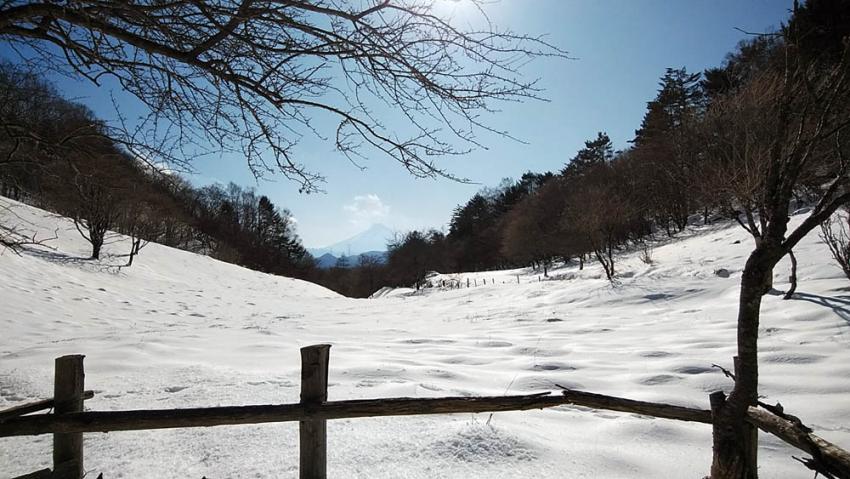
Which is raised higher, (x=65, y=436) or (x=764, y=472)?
(x=65, y=436)

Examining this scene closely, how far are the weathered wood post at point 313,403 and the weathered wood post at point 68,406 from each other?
1333 millimetres

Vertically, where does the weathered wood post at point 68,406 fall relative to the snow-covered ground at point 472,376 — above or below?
above

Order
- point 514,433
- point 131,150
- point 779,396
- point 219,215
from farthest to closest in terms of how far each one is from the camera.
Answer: point 219,215
point 779,396
point 131,150
point 514,433

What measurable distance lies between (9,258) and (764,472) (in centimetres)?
1792

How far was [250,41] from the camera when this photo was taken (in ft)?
8.20

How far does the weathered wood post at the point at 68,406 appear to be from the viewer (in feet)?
7.36

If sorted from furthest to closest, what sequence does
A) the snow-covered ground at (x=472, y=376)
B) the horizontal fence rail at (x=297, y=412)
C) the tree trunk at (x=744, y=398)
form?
the snow-covered ground at (x=472, y=376), the horizontal fence rail at (x=297, y=412), the tree trunk at (x=744, y=398)

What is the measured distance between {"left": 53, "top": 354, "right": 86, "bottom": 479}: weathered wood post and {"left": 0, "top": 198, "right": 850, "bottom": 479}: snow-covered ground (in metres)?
0.30

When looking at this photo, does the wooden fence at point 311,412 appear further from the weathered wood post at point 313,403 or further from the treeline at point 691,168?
the treeline at point 691,168

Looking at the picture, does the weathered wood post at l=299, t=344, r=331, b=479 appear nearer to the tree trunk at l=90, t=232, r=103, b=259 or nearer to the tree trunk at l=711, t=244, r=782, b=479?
the tree trunk at l=711, t=244, r=782, b=479

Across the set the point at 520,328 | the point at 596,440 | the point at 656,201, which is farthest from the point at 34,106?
the point at 656,201

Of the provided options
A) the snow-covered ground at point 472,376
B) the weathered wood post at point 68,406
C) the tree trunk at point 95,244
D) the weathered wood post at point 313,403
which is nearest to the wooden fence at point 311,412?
the weathered wood post at point 313,403

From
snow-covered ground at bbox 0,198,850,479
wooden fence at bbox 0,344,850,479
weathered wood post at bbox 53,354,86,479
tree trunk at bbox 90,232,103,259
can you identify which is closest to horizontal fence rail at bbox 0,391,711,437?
wooden fence at bbox 0,344,850,479

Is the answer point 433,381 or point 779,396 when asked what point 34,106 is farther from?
point 779,396
